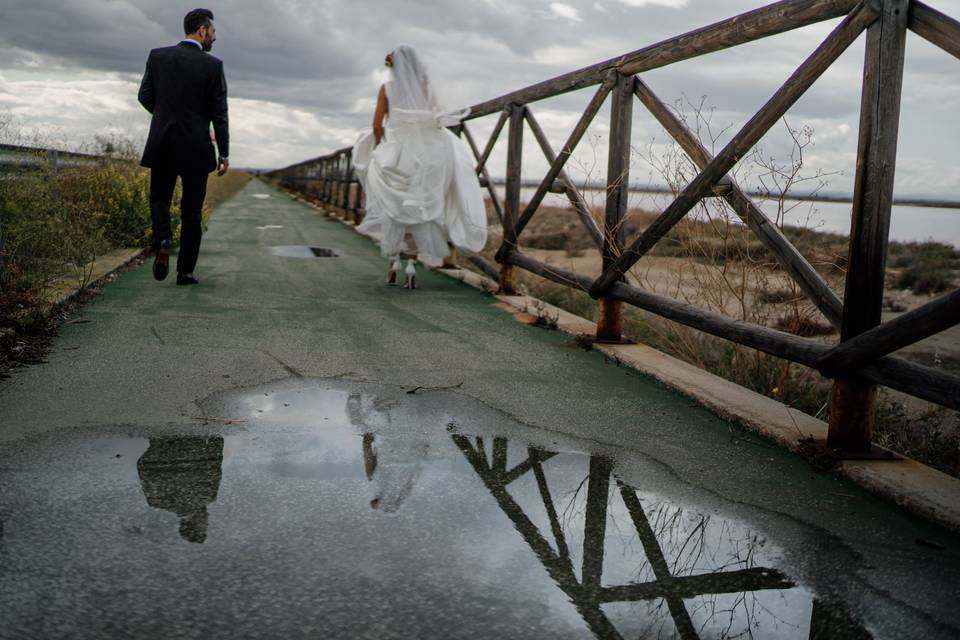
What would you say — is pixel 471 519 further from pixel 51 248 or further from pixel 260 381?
pixel 51 248

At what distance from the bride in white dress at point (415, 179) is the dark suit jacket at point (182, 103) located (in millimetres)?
1428

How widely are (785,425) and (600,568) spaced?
5.11ft

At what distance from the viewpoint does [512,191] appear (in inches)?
289

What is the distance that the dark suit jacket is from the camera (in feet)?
21.8

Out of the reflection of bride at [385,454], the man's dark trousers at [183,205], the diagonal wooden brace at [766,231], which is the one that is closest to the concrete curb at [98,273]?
the man's dark trousers at [183,205]

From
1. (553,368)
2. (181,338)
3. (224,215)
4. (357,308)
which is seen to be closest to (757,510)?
(553,368)

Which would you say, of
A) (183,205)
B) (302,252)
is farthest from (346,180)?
(183,205)

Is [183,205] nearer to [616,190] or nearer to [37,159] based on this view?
[37,159]

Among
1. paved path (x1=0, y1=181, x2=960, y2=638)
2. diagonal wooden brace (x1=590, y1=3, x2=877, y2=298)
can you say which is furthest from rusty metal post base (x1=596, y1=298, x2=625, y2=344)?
paved path (x1=0, y1=181, x2=960, y2=638)

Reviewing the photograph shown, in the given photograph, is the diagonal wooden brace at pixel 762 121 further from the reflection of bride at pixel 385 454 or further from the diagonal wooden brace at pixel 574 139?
the reflection of bride at pixel 385 454

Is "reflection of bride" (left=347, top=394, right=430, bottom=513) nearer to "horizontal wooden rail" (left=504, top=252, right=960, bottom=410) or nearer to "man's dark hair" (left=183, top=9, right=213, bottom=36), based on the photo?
"horizontal wooden rail" (left=504, top=252, right=960, bottom=410)

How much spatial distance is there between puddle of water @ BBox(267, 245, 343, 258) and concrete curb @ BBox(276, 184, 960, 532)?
199 inches

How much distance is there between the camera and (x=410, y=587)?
2.04m

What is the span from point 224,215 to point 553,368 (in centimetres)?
1441
